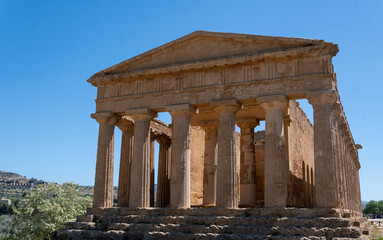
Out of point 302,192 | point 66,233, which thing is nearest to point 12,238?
point 66,233

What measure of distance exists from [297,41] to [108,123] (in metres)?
9.46

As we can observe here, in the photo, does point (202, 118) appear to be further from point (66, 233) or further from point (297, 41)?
point (66, 233)

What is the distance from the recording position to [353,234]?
12.8 m

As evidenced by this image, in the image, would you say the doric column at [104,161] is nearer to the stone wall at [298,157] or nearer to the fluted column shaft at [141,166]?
the fluted column shaft at [141,166]

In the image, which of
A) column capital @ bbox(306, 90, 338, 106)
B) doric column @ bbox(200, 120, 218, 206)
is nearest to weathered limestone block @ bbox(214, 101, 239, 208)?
column capital @ bbox(306, 90, 338, 106)

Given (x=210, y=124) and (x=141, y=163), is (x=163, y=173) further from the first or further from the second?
(x=141, y=163)

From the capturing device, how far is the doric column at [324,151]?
47.8 feet

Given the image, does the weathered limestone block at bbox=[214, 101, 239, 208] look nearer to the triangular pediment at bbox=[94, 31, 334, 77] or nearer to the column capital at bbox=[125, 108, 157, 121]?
the triangular pediment at bbox=[94, 31, 334, 77]

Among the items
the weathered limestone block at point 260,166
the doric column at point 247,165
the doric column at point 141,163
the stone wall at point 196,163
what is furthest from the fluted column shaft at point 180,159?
the weathered limestone block at point 260,166

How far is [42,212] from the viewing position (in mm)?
24734

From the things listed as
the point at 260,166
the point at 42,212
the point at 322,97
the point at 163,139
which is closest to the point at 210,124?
the point at 163,139

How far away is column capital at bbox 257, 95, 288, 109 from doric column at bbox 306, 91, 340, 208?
37.3 inches

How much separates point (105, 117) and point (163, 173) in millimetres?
5726

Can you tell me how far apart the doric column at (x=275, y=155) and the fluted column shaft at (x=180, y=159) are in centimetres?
351
